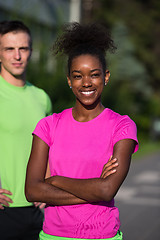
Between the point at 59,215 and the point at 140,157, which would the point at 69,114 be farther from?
the point at 140,157

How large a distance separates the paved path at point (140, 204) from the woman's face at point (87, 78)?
Answer: 400 cm

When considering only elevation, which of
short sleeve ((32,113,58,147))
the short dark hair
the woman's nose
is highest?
the short dark hair

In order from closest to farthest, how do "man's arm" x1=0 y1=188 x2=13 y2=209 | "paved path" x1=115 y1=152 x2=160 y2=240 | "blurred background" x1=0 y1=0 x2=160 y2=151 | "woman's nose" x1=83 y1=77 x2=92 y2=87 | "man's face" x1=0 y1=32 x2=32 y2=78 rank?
1. "woman's nose" x1=83 y1=77 x2=92 y2=87
2. "man's arm" x1=0 y1=188 x2=13 y2=209
3. "man's face" x1=0 y1=32 x2=32 y2=78
4. "paved path" x1=115 y1=152 x2=160 y2=240
5. "blurred background" x1=0 y1=0 x2=160 y2=151

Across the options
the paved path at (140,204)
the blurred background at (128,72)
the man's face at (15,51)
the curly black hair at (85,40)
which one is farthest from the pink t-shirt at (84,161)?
the paved path at (140,204)

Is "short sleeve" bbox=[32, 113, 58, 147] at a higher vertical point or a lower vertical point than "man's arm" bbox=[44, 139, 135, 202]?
higher

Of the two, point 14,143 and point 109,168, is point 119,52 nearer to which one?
point 14,143

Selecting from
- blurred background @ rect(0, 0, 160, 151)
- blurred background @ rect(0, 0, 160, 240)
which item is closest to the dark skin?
blurred background @ rect(0, 0, 160, 240)

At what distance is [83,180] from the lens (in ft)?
9.17

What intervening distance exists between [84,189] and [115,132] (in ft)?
1.14

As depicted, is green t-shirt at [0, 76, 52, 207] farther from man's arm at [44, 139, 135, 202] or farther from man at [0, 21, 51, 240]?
man's arm at [44, 139, 135, 202]

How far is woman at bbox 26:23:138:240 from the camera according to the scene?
9.12 feet

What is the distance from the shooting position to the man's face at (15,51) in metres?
3.78

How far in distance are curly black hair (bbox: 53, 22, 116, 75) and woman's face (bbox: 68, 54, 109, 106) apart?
0.07m

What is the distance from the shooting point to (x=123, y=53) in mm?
41844
